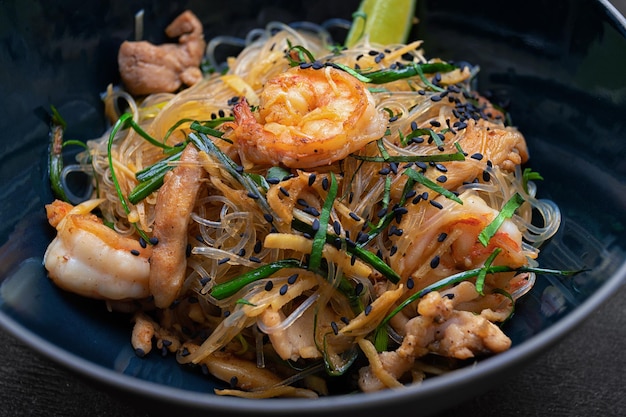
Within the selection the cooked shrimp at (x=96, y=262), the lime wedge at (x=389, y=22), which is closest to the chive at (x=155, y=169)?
the cooked shrimp at (x=96, y=262)

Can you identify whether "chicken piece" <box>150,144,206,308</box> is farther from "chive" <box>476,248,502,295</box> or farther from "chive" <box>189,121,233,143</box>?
"chive" <box>476,248,502,295</box>

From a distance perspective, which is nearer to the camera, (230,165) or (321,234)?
(321,234)

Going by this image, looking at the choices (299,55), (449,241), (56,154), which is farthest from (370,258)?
(56,154)

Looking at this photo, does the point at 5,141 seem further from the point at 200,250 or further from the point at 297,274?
the point at 297,274

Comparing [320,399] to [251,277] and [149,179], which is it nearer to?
[251,277]

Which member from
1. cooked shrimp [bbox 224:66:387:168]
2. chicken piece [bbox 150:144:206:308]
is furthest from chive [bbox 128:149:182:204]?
cooked shrimp [bbox 224:66:387:168]

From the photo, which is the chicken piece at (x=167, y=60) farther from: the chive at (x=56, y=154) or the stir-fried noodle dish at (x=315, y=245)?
the stir-fried noodle dish at (x=315, y=245)
